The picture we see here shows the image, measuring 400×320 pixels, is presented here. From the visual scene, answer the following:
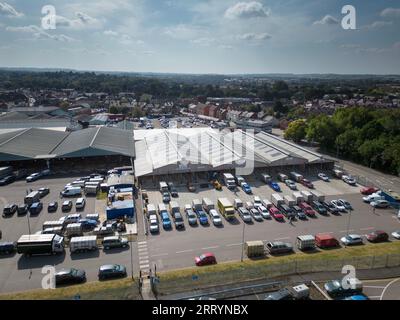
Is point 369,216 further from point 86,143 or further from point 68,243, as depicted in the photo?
point 86,143

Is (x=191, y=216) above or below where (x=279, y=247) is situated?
above

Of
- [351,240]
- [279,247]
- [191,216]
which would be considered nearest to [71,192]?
[191,216]

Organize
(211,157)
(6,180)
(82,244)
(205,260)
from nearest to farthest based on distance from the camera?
(205,260)
(82,244)
(6,180)
(211,157)

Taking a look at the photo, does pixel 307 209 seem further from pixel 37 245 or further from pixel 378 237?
pixel 37 245

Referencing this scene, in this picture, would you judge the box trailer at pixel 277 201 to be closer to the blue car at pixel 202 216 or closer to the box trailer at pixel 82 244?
the blue car at pixel 202 216

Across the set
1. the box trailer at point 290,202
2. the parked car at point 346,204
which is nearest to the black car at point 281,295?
the box trailer at point 290,202

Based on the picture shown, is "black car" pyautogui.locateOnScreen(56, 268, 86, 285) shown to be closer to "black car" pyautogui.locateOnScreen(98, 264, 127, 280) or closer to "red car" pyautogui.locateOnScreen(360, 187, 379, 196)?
"black car" pyautogui.locateOnScreen(98, 264, 127, 280)
